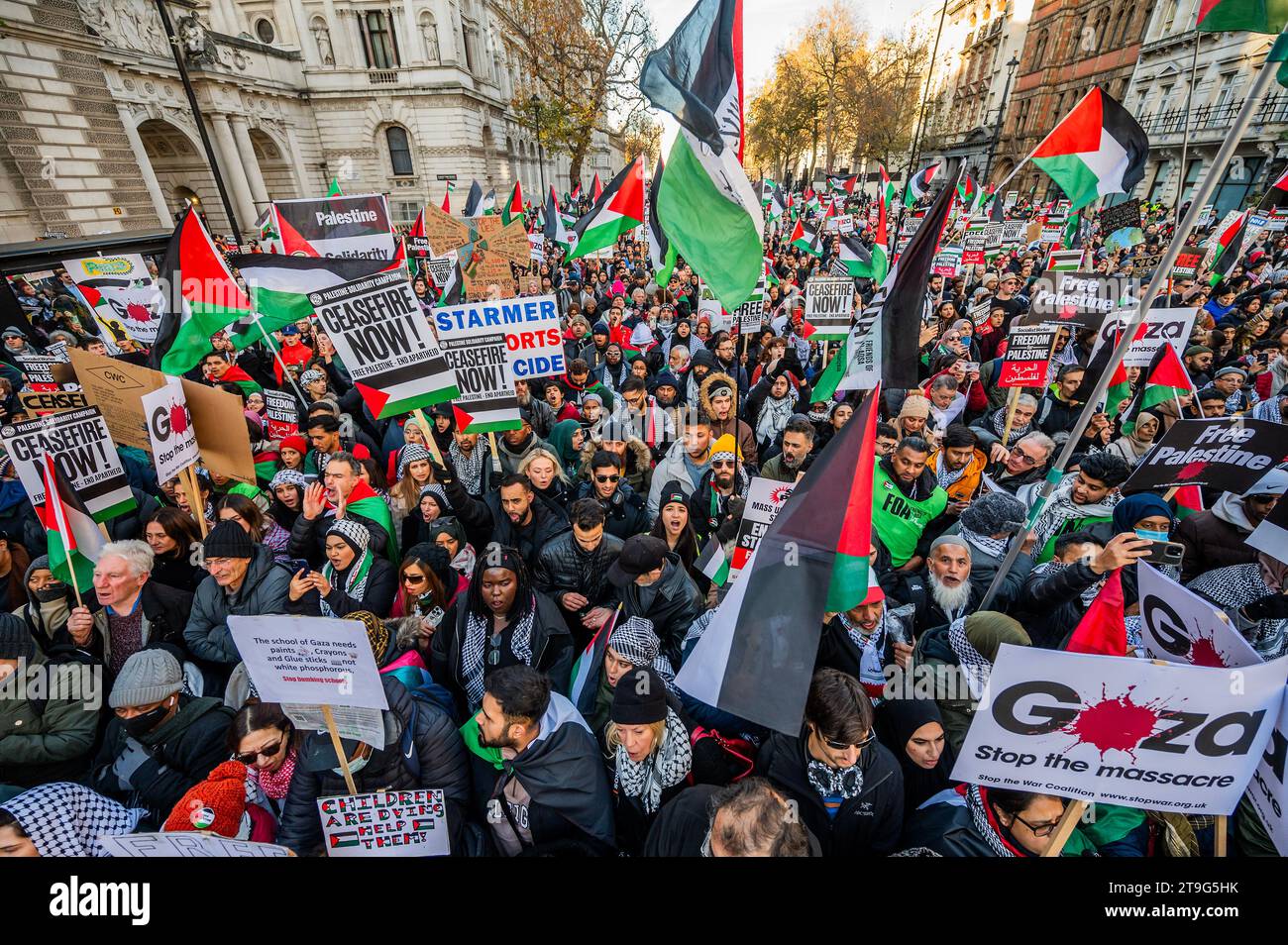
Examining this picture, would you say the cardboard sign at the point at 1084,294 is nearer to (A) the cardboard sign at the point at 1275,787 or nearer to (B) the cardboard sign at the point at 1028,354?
(B) the cardboard sign at the point at 1028,354

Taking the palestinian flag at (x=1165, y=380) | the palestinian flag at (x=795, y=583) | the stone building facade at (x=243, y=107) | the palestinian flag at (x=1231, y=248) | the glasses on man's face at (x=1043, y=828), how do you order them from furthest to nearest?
the stone building facade at (x=243, y=107) → the palestinian flag at (x=1231, y=248) → the palestinian flag at (x=1165, y=380) → the palestinian flag at (x=795, y=583) → the glasses on man's face at (x=1043, y=828)

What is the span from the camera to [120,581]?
3133 millimetres

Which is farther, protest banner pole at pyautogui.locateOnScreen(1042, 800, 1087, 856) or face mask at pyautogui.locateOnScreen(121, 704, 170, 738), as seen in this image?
face mask at pyautogui.locateOnScreen(121, 704, 170, 738)

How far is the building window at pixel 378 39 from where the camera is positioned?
32.9m

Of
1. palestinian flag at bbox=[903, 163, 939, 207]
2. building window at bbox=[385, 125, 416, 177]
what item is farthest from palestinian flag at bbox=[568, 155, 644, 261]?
building window at bbox=[385, 125, 416, 177]

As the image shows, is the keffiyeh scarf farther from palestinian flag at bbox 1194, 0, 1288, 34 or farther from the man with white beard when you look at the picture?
palestinian flag at bbox 1194, 0, 1288, 34

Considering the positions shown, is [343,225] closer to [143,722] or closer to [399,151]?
[143,722]

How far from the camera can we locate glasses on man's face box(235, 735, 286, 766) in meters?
2.37

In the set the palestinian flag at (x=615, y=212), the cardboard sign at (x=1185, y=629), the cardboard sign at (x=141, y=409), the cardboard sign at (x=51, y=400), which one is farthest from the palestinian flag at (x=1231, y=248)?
the cardboard sign at (x=51, y=400)

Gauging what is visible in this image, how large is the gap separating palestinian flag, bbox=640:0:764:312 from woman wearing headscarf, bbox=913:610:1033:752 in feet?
7.84
